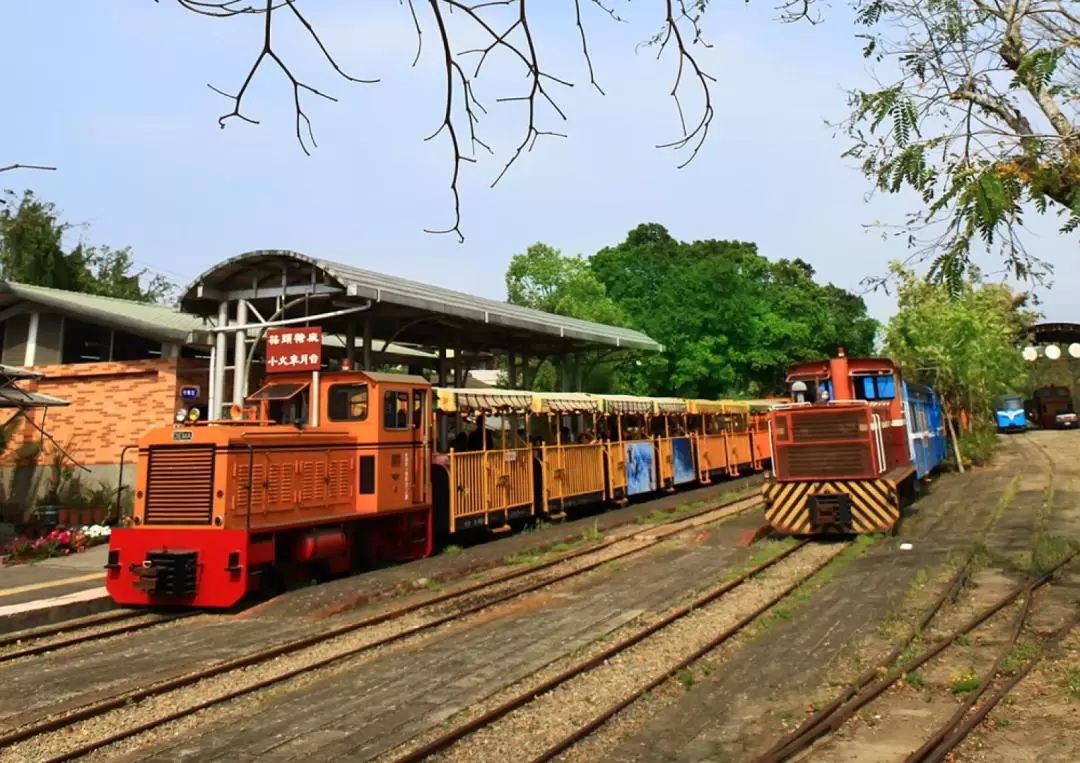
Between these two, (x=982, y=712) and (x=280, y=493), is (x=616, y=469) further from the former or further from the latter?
(x=982, y=712)

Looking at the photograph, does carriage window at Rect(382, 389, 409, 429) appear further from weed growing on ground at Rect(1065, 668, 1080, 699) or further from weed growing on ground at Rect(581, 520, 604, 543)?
weed growing on ground at Rect(1065, 668, 1080, 699)

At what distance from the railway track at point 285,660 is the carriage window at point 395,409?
9.10 ft

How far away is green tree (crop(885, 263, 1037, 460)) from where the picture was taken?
1005 inches

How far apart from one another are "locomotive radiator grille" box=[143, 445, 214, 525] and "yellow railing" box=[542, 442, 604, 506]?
7538 millimetres

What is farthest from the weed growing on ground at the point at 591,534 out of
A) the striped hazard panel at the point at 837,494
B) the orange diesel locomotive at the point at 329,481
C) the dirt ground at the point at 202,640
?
the striped hazard panel at the point at 837,494

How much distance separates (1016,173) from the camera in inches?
196

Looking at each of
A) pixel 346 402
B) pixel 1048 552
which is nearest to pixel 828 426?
pixel 1048 552

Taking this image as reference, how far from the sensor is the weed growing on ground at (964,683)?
5.48 metres

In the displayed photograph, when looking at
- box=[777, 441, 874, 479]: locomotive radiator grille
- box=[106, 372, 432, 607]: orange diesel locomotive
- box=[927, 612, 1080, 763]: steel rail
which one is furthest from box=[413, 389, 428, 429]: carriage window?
box=[927, 612, 1080, 763]: steel rail

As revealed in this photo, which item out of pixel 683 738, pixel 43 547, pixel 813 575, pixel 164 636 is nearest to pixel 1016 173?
pixel 683 738

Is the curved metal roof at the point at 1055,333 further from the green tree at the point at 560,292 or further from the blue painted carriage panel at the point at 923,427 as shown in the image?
the green tree at the point at 560,292

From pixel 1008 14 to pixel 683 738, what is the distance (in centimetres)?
569

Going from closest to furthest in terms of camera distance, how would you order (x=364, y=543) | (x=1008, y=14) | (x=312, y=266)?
(x=1008, y=14)
(x=364, y=543)
(x=312, y=266)

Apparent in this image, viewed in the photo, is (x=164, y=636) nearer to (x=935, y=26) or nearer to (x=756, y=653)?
(x=756, y=653)
